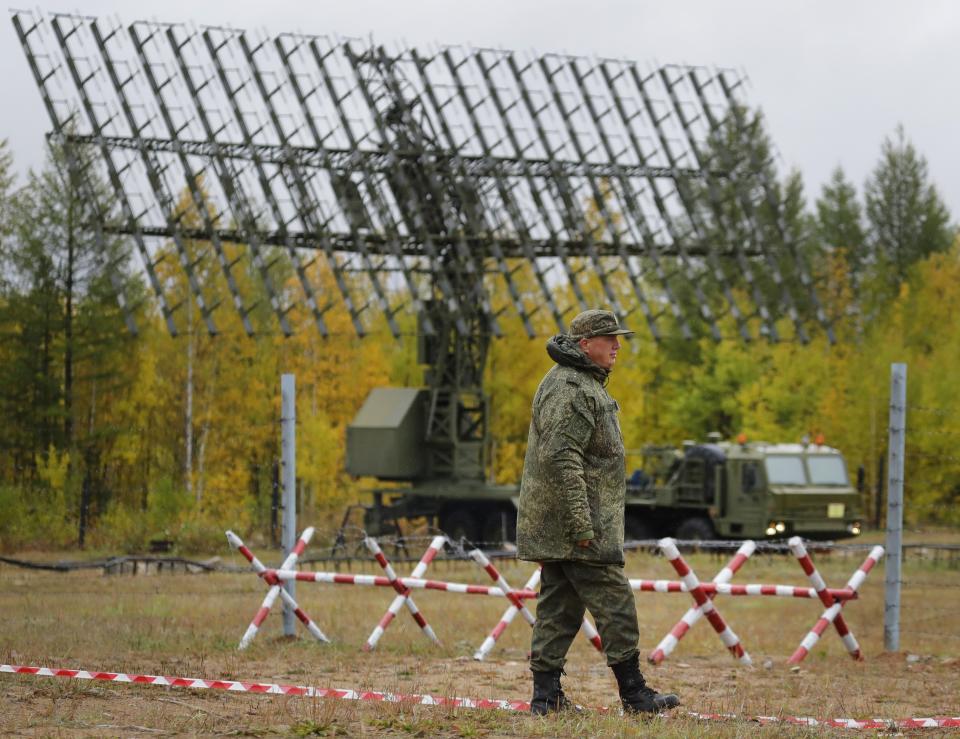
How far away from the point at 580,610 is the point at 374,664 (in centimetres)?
347

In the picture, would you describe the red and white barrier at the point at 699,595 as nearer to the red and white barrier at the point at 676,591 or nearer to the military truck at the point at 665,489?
the red and white barrier at the point at 676,591

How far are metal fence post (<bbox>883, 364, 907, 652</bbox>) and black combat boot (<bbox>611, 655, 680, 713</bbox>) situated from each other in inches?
212

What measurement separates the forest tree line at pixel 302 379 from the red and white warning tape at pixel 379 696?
6410mm

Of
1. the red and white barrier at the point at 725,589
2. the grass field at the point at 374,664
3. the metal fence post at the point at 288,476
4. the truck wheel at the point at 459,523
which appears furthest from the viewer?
the truck wheel at the point at 459,523

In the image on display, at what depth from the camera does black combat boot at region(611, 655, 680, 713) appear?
29.2ft

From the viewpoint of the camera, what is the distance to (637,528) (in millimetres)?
35438

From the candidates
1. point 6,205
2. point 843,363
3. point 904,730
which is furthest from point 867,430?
point 904,730

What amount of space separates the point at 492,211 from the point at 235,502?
44.3ft

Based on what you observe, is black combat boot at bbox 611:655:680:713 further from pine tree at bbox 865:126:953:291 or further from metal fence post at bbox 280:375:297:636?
pine tree at bbox 865:126:953:291

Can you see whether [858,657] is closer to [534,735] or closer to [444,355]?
[534,735]

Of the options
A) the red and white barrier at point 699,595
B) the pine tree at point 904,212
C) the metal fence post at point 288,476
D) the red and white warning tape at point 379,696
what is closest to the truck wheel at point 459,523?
the metal fence post at point 288,476

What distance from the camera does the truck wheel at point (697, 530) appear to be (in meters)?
34.5

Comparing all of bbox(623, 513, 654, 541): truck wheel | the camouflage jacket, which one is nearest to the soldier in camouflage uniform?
the camouflage jacket

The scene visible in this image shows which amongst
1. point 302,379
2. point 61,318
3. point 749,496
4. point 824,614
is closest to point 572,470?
point 824,614
